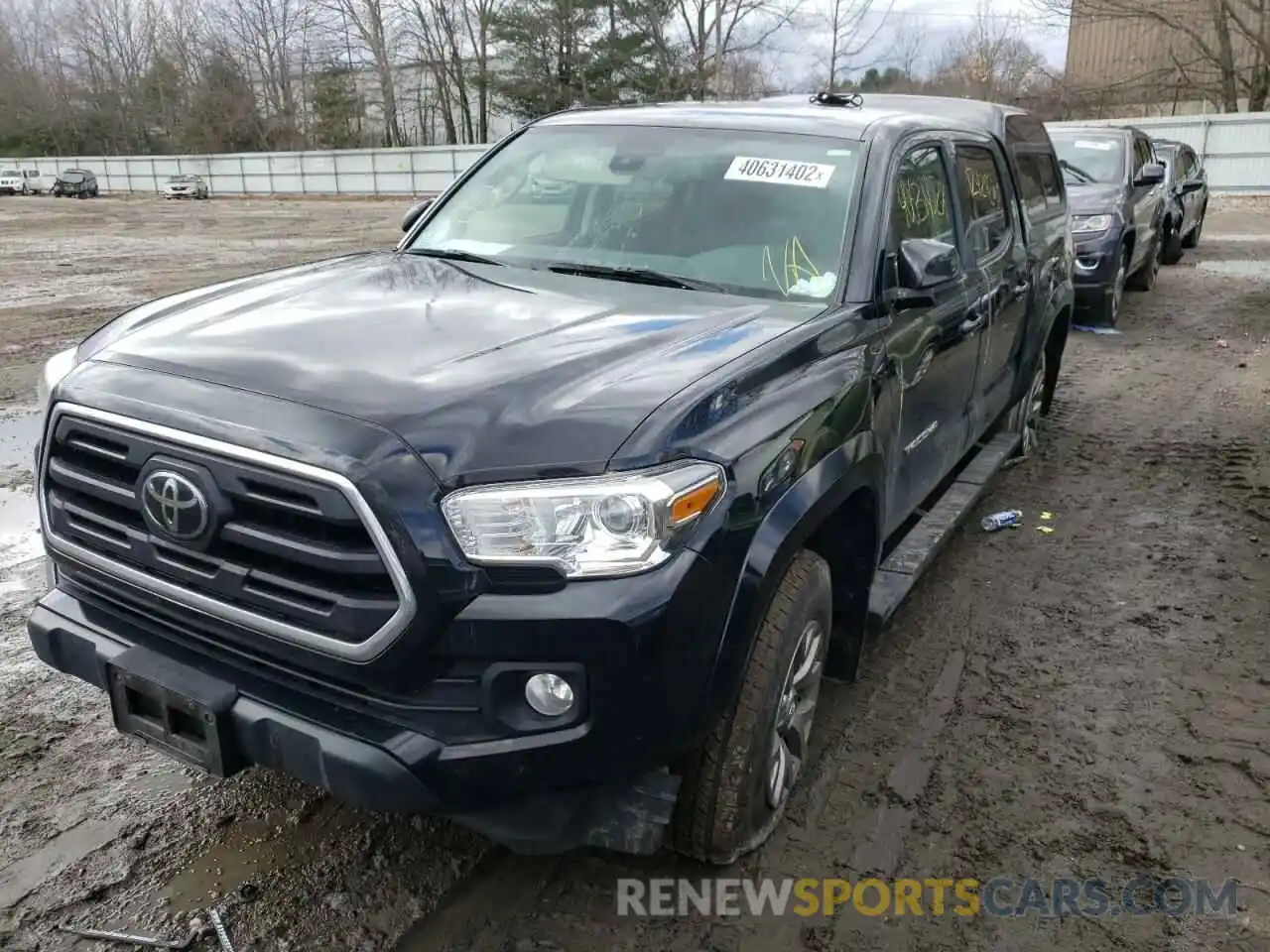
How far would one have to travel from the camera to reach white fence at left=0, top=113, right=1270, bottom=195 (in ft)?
92.0

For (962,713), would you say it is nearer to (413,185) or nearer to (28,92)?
(413,185)

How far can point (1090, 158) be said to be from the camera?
11211 millimetres

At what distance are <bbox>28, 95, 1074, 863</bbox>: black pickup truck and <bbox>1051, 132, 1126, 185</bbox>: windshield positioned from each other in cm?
869

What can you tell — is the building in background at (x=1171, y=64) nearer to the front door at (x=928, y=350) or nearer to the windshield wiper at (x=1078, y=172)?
the windshield wiper at (x=1078, y=172)

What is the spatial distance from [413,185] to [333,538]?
45.8m

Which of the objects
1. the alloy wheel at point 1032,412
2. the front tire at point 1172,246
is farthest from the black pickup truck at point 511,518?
the front tire at point 1172,246

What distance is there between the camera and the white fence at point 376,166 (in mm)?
28031

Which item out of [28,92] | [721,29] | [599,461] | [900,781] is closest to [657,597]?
[599,461]

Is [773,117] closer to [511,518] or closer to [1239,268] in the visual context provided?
[511,518]

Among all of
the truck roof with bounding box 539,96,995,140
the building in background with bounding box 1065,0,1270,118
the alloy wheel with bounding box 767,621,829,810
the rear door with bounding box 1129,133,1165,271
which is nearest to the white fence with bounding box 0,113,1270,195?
the building in background with bounding box 1065,0,1270,118

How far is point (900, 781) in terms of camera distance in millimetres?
3223

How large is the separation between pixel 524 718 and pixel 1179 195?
1470 centimetres

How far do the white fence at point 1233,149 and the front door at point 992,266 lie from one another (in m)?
26.2

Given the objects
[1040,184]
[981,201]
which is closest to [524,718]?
[981,201]
